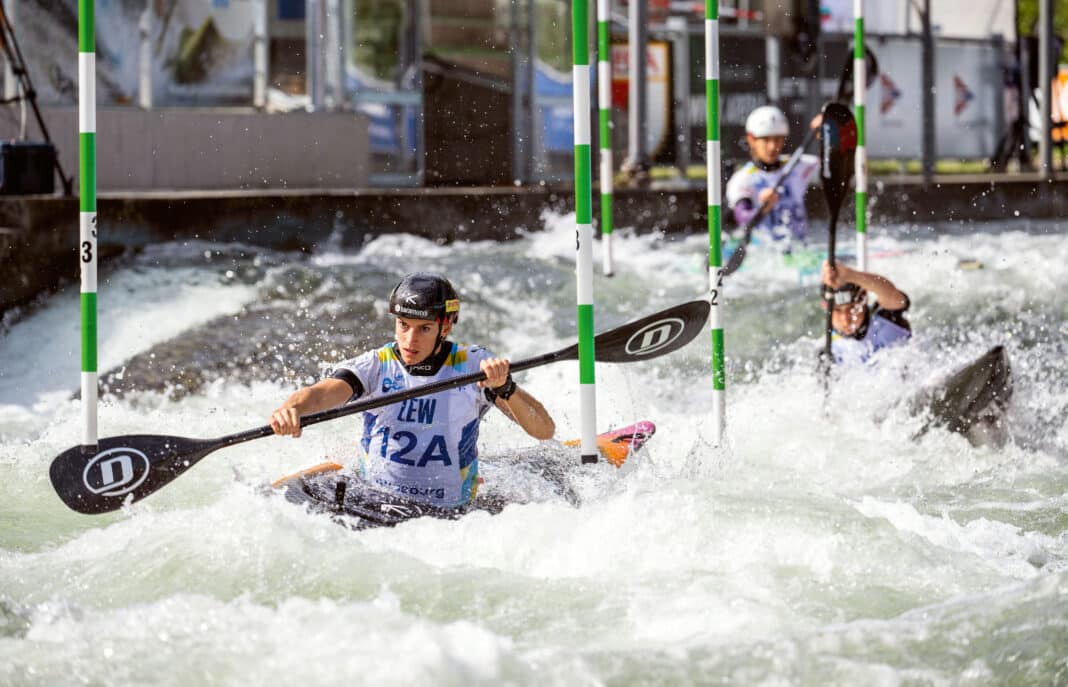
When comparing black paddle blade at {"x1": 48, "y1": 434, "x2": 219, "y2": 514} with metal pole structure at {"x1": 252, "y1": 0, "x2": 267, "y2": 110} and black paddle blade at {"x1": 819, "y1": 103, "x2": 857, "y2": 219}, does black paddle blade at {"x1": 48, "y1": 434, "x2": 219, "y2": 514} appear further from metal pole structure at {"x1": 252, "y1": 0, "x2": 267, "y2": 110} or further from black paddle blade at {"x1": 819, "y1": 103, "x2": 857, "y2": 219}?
metal pole structure at {"x1": 252, "y1": 0, "x2": 267, "y2": 110}

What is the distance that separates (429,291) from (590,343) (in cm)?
58

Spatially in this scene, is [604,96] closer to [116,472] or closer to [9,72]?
[116,472]

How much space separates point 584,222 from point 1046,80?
12.9 m

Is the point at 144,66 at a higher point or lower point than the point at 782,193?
higher

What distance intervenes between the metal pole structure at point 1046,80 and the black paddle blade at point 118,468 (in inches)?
511

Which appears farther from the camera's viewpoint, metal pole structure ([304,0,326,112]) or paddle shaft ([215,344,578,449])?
metal pole structure ([304,0,326,112])

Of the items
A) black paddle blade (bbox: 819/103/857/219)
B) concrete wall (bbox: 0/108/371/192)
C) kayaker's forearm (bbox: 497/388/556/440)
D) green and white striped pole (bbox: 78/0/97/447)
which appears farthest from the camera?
concrete wall (bbox: 0/108/371/192)

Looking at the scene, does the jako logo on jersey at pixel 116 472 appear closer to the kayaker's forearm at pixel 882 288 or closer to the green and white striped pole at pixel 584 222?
the green and white striped pole at pixel 584 222

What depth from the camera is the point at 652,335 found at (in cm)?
636

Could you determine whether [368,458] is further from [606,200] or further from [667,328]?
[606,200]

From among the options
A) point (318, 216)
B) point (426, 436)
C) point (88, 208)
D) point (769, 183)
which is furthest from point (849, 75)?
point (88, 208)

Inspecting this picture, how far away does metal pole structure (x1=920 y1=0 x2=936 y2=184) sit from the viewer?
1595cm

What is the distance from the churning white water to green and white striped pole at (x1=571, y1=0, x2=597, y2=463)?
35cm

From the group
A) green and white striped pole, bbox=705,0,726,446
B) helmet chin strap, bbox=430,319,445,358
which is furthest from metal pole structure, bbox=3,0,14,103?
helmet chin strap, bbox=430,319,445,358
